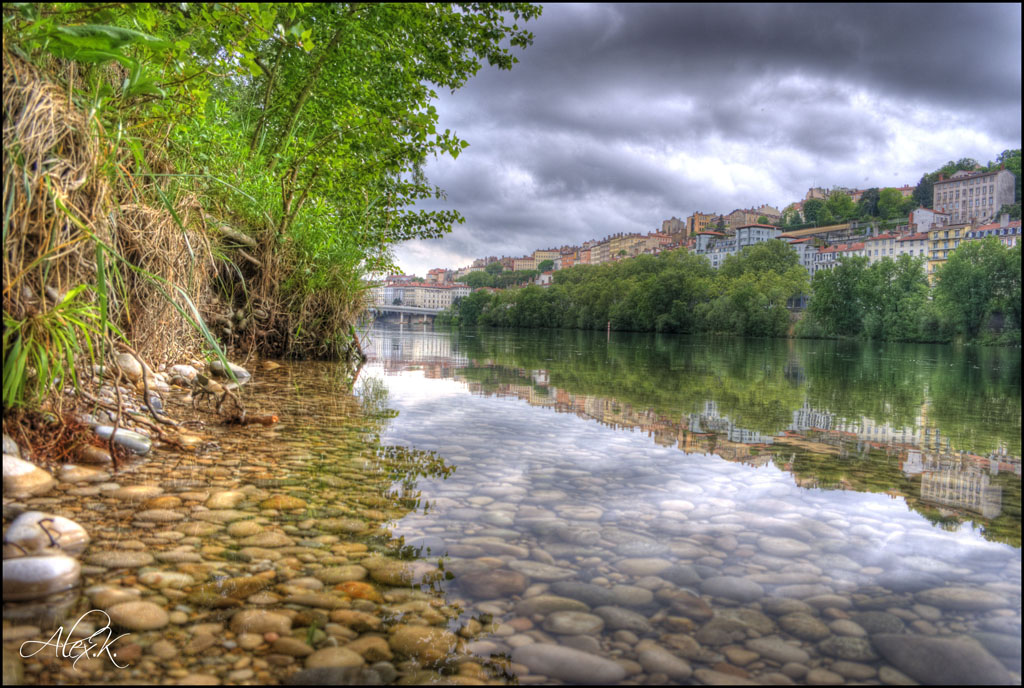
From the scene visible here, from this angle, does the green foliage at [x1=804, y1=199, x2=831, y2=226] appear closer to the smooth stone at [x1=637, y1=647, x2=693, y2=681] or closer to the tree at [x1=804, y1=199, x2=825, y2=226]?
the tree at [x1=804, y1=199, x2=825, y2=226]

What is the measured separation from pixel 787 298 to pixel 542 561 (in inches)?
3581

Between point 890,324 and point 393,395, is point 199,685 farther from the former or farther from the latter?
point 890,324

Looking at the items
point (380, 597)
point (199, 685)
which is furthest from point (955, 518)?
point (199, 685)

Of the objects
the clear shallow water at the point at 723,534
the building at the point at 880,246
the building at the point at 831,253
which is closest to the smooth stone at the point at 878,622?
the clear shallow water at the point at 723,534

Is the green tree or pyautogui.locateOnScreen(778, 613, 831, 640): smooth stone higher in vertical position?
the green tree

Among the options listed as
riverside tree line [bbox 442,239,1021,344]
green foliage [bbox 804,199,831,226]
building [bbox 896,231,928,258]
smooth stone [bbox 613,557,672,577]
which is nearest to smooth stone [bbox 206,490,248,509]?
smooth stone [bbox 613,557,672,577]

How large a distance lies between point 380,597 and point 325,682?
0.47 m

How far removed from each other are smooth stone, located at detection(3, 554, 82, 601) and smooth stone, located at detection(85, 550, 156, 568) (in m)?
0.11

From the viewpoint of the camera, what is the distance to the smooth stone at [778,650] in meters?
1.73

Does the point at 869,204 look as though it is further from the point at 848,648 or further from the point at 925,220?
the point at 848,648

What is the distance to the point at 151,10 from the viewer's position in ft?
12.0

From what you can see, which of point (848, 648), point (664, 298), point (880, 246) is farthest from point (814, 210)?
point (848, 648)

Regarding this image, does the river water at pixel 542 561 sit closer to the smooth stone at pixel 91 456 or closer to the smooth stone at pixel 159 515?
the smooth stone at pixel 159 515

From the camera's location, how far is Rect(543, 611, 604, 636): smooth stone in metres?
1.84
